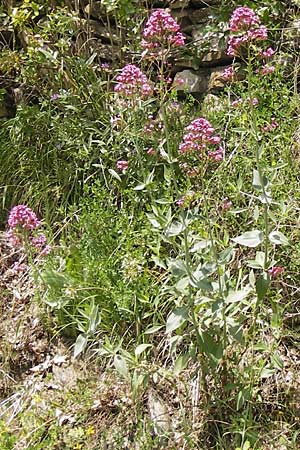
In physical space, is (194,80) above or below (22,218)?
below

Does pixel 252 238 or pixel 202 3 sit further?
pixel 202 3

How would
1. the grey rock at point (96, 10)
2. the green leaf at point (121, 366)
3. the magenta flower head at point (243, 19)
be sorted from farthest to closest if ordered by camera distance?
1. the grey rock at point (96, 10)
2. the green leaf at point (121, 366)
3. the magenta flower head at point (243, 19)

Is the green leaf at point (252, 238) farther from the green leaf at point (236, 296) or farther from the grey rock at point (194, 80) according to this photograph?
the grey rock at point (194, 80)

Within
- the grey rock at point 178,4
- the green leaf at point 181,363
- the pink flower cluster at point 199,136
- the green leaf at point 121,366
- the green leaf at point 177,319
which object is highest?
the pink flower cluster at point 199,136

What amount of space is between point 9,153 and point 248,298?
1837mm

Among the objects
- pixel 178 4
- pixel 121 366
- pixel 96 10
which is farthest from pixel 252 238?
pixel 96 10

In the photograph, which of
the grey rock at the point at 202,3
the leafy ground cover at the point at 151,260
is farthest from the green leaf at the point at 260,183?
the grey rock at the point at 202,3

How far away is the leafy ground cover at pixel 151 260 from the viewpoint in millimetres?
2248

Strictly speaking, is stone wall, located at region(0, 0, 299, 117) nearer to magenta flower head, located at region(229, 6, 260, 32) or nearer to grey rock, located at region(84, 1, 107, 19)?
grey rock, located at region(84, 1, 107, 19)

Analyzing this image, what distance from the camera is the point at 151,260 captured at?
110 inches

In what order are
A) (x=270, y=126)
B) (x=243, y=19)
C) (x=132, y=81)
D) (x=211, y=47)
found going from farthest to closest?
1. (x=211, y=47)
2. (x=270, y=126)
3. (x=132, y=81)
4. (x=243, y=19)

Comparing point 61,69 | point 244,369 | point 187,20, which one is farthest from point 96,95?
point 244,369

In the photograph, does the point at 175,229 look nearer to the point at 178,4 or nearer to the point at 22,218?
the point at 22,218

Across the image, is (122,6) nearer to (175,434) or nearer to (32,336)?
(32,336)
